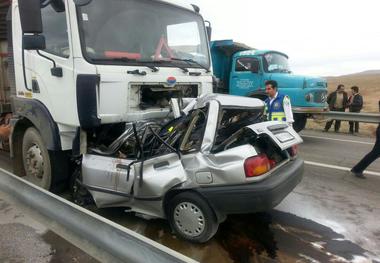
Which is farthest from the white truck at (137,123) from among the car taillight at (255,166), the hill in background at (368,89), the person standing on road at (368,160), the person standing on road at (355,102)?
the hill in background at (368,89)

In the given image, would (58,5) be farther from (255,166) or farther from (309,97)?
(309,97)

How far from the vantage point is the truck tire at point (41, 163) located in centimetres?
431

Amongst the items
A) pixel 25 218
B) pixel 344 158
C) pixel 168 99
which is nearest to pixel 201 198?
pixel 168 99

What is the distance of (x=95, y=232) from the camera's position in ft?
A: 7.16

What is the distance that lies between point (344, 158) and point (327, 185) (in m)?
2.26

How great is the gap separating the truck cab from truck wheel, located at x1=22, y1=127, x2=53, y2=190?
13mm

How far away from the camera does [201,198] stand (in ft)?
10.8

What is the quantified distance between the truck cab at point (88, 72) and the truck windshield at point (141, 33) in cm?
1

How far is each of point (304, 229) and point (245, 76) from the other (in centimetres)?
742

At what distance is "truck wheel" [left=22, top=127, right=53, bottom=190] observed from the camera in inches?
172

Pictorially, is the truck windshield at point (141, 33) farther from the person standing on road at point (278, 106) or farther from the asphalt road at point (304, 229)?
the asphalt road at point (304, 229)

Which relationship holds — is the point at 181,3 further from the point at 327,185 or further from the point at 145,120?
the point at 327,185

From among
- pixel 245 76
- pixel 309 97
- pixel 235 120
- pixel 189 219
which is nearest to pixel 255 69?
pixel 245 76

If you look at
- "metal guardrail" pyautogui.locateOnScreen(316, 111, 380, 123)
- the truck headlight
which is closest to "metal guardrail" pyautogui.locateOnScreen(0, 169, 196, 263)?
the truck headlight
